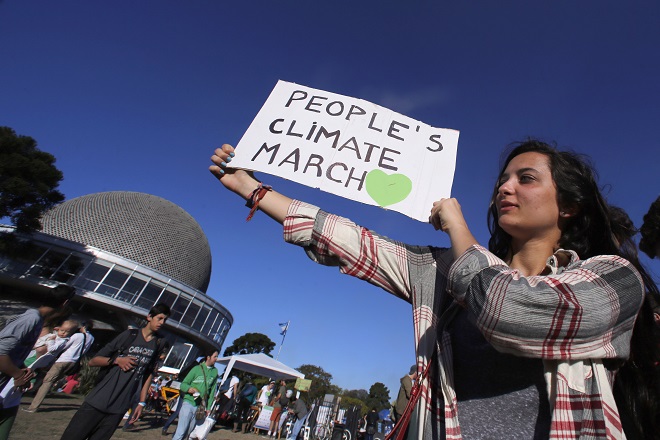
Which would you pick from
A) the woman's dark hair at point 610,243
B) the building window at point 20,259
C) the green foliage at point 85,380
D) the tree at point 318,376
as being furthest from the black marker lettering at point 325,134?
the tree at point 318,376

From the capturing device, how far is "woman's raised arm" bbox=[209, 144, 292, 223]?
1419mm

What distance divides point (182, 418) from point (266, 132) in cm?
610

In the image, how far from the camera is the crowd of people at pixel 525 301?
2.77 feet

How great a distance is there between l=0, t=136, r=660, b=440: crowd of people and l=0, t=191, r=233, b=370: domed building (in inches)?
1603

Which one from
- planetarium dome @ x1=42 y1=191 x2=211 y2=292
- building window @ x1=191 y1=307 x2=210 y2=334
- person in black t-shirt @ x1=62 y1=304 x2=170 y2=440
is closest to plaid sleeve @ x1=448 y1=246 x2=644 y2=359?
person in black t-shirt @ x1=62 y1=304 x2=170 y2=440

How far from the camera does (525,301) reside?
2.79 ft

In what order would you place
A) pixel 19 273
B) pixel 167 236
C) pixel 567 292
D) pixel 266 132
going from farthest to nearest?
pixel 167 236, pixel 19 273, pixel 266 132, pixel 567 292

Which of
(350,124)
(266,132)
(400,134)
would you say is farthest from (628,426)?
(266,132)

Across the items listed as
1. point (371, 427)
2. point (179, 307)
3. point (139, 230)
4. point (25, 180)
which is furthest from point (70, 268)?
point (371, 427)

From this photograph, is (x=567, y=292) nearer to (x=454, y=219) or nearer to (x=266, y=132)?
(x=454, y=219)

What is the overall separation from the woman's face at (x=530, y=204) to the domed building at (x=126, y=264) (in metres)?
41.0

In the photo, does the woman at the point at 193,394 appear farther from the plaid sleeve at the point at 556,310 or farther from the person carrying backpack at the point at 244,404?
the plaid sleeve at the point at 556,310

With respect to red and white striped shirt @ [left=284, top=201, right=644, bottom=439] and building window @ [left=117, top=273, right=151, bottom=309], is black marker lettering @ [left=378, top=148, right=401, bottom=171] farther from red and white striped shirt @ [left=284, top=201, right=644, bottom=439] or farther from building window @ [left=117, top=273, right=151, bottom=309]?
building window @ [left=117, top=273, right=151, bottom=309]

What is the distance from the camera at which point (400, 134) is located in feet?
6.46
